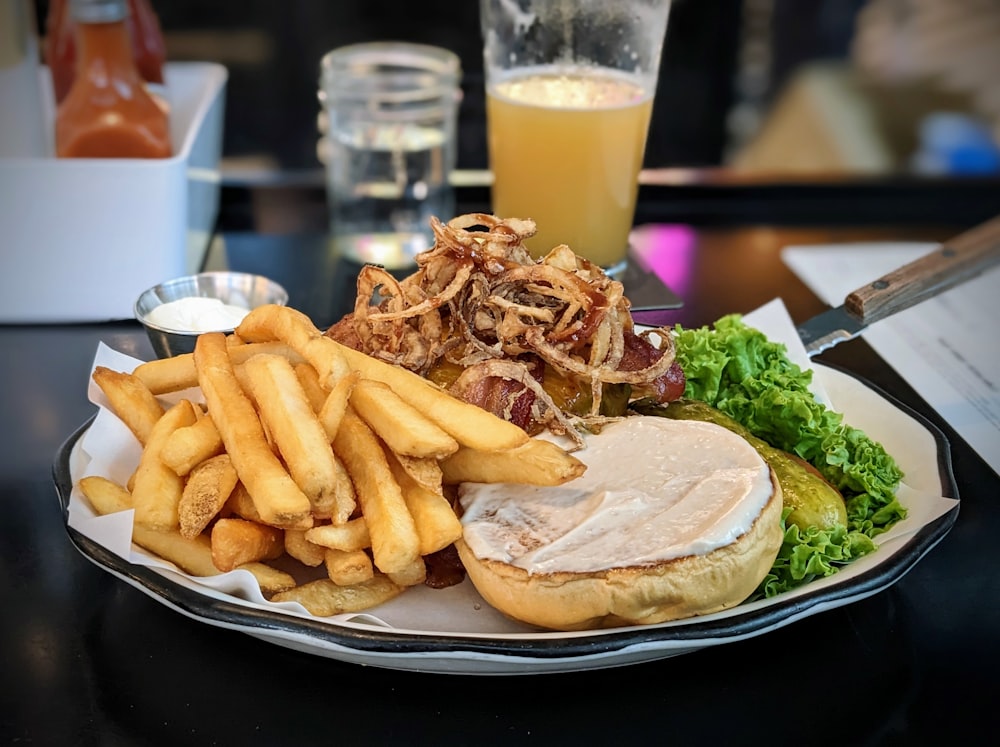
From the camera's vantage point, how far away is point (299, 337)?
1.65 meters

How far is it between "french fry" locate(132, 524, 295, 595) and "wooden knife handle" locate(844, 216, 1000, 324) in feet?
4.11

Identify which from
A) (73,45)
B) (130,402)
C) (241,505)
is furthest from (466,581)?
(73,45)

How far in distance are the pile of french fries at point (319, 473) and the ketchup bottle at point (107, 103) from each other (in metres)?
1.20

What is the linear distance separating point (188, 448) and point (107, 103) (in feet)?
4.59

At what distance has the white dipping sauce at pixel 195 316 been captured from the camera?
217cm

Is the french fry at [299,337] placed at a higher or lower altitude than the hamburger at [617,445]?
higher

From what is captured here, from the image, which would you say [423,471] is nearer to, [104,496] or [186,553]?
[186,553]

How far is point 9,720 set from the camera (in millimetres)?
1417

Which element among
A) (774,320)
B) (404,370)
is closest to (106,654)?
(404,370)

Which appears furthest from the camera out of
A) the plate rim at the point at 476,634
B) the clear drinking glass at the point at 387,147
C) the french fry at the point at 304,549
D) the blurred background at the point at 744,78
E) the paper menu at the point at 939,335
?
the blurred background at the point at 744,78

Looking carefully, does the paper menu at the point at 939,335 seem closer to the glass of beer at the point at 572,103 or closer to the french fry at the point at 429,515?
the glass of beer at the point at 572,103

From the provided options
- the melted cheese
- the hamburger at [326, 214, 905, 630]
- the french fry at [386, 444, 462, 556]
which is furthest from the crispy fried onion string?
the french fry at [386, 444, 462, 556]

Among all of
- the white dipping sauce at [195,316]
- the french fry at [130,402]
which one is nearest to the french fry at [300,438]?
the french fry at [130,402]

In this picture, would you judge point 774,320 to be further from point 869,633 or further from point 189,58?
point 189,58
